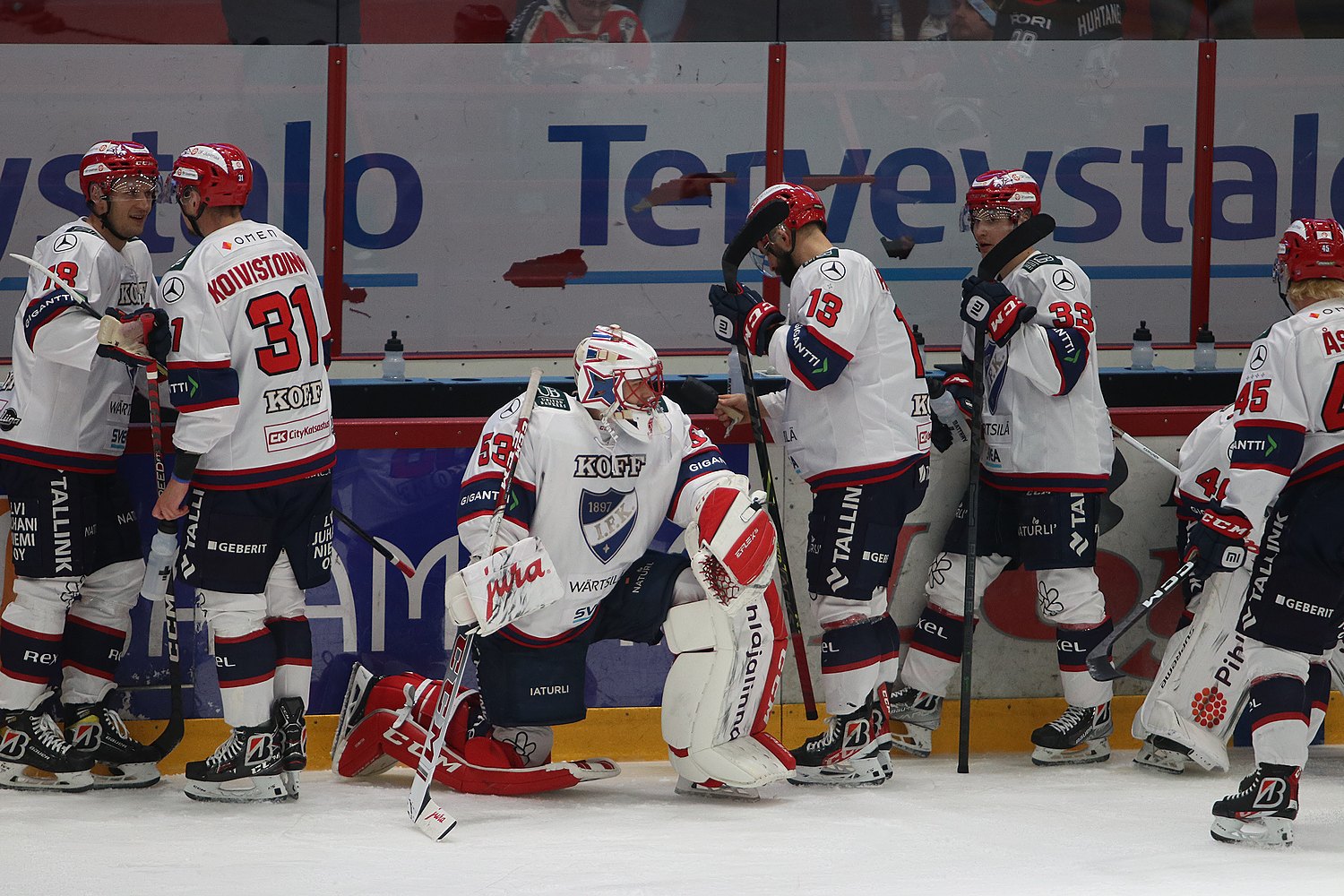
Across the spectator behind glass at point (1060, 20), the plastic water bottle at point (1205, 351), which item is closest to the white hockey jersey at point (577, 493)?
the plastic water bottle at point (1205, 351)

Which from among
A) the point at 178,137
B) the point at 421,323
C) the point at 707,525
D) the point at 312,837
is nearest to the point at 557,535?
the point at 707,525

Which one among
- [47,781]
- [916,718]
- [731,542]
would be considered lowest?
[47,781]

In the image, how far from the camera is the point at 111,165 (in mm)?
3916

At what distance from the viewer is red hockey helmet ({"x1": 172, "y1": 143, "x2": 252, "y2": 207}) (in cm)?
373

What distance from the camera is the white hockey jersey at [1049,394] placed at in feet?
13.4

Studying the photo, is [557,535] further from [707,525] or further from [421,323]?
[421,323]

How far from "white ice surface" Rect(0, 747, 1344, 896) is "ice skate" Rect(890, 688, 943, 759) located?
205 millimetres

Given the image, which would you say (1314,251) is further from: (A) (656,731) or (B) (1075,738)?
(A) (656,731)

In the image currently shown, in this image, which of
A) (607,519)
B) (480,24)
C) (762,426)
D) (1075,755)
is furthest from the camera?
(480,24)

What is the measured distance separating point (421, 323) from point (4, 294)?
4.41 feet

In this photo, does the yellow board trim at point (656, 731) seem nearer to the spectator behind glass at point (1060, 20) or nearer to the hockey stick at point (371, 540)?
the hockey stick at point (371, 540)

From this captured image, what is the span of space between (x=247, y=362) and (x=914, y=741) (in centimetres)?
200

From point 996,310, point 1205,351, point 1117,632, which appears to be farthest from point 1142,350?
point 1117,632

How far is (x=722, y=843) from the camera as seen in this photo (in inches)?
133
